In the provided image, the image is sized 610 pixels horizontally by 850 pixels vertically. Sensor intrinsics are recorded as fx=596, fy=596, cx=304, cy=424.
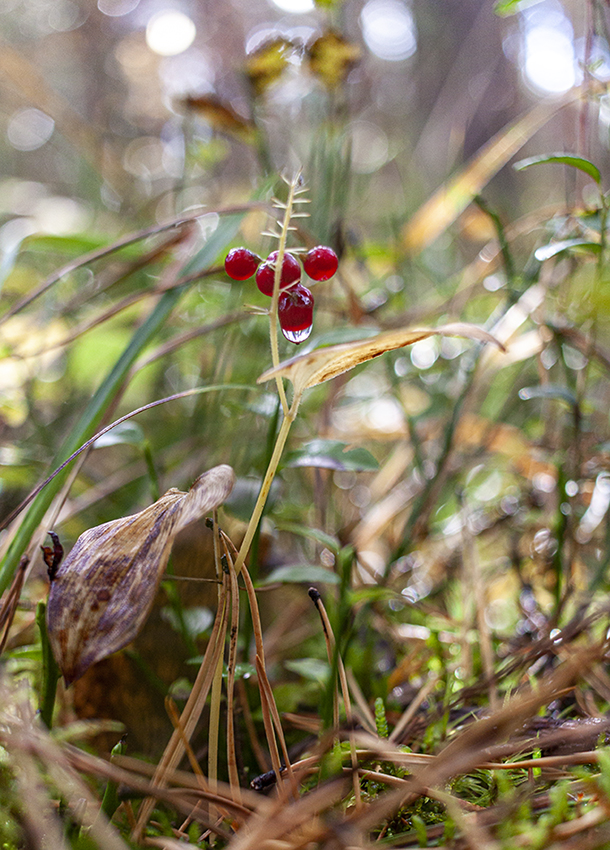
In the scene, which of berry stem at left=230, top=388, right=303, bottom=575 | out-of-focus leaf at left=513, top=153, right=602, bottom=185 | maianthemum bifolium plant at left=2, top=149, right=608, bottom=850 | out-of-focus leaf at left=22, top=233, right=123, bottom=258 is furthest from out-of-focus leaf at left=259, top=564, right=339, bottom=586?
out-of-focus leaf at left=22, top=233, right=123, bottom=258

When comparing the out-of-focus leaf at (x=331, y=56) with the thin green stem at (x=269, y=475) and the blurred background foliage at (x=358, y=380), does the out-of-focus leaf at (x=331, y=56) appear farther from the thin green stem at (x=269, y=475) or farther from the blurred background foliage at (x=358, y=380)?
the thin green stem at (x=269, y=475)

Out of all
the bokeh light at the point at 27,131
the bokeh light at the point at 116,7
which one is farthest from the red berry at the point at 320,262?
the bokeh light at the point at 116,7

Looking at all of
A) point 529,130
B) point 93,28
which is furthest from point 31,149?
point 529,130

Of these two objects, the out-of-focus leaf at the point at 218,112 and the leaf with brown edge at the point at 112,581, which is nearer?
the leaf with brown edge at the point at 112,581

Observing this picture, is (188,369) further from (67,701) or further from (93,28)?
(93,28)

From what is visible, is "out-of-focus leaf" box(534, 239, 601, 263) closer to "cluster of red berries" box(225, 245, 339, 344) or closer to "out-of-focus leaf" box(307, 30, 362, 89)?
"cluster of red berries" box(225, 245, 339, 344)
